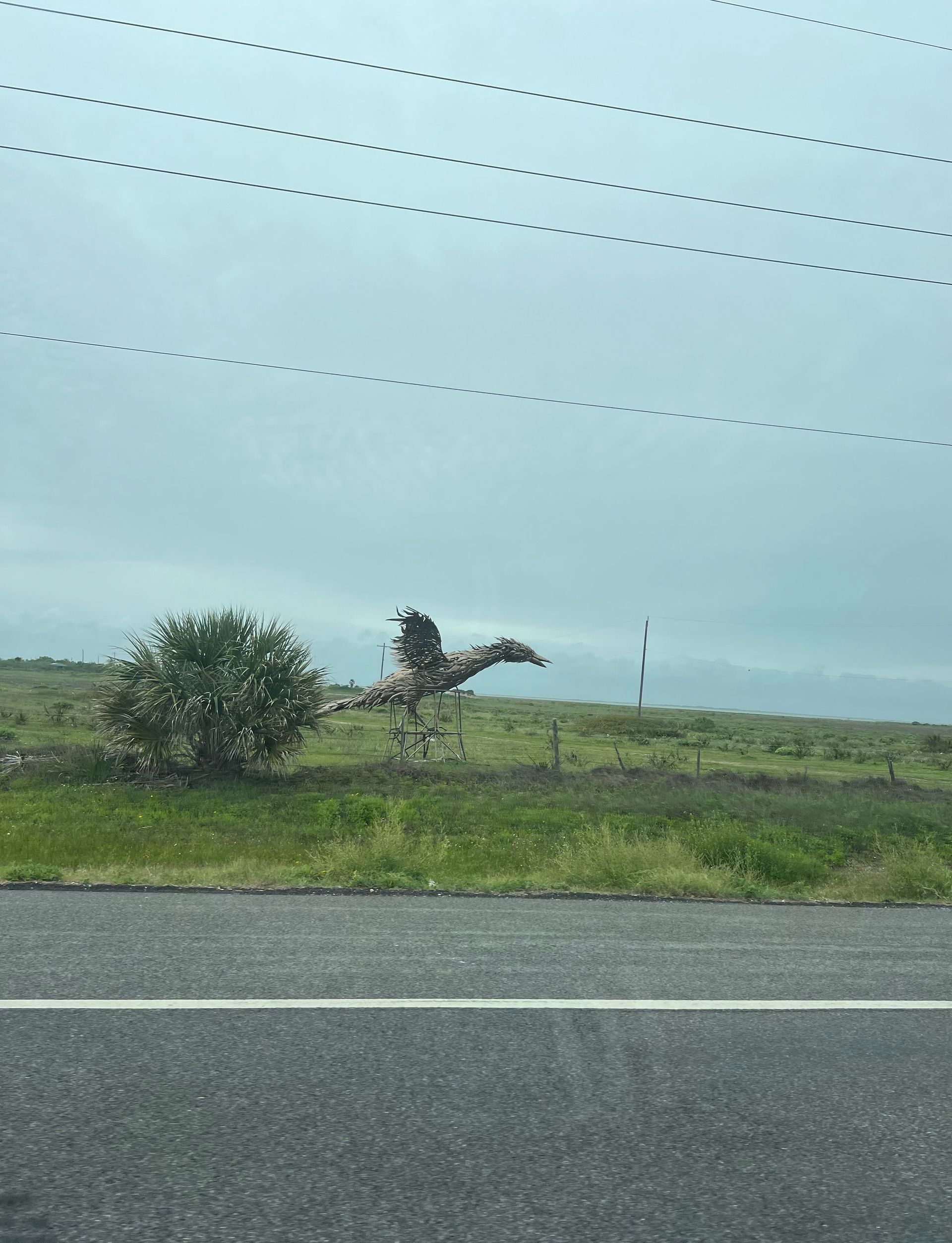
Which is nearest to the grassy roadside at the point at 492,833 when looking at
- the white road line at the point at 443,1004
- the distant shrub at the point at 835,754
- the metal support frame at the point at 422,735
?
the metal support frame at the point at 422,735

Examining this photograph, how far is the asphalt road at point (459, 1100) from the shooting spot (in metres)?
3.26

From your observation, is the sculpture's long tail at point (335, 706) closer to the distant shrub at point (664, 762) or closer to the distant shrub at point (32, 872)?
the distant shrub at point (664, 762)

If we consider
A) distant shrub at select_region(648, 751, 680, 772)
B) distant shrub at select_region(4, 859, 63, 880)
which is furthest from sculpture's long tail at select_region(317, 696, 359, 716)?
distant shrub at select_region(4, 859, 63, 880)

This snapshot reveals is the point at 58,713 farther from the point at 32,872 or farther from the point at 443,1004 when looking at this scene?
the point at 443,1004

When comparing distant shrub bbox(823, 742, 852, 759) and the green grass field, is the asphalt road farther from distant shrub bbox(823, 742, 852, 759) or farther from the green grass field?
distant shrub bbox(823, 742, 852, 759)

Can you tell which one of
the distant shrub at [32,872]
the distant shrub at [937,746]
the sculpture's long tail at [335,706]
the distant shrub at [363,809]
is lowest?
the distant shrub at [32,872]

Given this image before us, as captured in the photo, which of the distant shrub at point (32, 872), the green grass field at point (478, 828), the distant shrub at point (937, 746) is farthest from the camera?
the distant shrub at point (937, 746)

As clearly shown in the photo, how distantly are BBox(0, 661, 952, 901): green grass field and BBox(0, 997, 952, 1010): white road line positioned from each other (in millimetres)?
4490

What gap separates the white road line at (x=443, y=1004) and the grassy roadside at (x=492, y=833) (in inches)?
173

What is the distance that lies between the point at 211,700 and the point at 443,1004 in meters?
15.2

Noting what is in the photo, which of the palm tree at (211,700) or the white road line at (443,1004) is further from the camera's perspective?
the palm tree at (211,700)

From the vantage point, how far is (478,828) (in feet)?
54.9

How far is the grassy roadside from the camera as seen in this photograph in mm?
10852

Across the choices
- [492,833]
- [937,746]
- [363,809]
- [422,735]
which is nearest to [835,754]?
[937,746]
